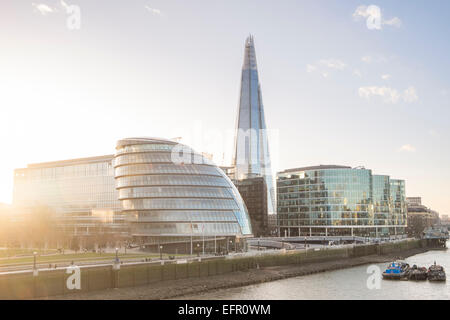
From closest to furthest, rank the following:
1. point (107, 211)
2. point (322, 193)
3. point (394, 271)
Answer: point (394, 271)
point (107, 211)
point (322, 193)

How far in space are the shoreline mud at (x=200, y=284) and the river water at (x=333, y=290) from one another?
4.67 ft

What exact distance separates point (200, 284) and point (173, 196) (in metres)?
35.4

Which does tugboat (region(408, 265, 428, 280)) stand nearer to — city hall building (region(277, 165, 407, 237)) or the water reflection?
the water reflection

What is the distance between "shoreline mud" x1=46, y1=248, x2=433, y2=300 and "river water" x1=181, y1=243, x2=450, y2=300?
4.67ft

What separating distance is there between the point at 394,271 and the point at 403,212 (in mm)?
129350

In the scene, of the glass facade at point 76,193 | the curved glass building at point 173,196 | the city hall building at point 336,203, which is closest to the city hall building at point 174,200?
the curved glass building at point 173,196

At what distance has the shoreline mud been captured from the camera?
5041 cm

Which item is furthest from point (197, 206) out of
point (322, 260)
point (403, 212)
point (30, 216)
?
point (403, 212)

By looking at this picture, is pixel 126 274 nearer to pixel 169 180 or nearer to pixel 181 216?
pixel 181 216

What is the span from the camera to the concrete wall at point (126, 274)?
152 ft

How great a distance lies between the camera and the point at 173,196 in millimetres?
93312

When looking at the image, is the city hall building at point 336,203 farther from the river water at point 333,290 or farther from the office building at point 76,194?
the river water at point 333,290

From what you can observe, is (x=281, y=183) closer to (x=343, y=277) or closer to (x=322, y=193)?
(x=322, y=193)
